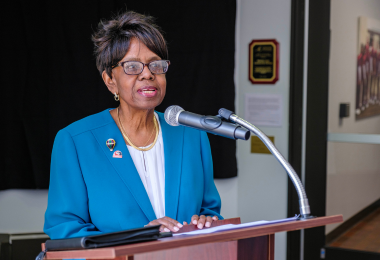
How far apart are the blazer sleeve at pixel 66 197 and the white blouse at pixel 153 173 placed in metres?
0.23

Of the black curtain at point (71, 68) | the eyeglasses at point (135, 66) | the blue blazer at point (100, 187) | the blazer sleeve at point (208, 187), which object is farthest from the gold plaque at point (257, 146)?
the eyeglasses at point (135, 66)

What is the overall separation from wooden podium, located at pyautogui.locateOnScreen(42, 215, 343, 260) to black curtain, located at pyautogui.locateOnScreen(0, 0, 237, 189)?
1924mm

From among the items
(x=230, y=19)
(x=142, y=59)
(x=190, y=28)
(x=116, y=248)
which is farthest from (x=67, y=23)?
(x=116, y=248)

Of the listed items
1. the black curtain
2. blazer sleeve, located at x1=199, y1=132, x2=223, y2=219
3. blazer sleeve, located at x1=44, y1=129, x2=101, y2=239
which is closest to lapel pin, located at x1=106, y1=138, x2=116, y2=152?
blazer sleeve, located at x1=44, y1=129, x2=101, y2=239

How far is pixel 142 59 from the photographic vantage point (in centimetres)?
160

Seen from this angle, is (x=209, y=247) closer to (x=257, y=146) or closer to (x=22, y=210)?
(x=257, y=146)

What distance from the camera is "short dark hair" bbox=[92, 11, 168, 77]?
1607mm

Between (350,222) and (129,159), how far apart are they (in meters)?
2.26

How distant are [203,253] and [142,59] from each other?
791 millimetres

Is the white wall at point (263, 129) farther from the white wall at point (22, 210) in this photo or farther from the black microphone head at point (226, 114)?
the black microphone head at point (226, 114)

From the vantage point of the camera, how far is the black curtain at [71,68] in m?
3.09

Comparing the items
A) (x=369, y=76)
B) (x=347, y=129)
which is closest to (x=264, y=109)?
(x=347, y=129)

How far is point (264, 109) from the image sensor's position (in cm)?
318

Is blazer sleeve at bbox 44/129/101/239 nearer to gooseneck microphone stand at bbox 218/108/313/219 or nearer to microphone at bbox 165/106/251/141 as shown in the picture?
microphone at bbox 165/106/251/141
